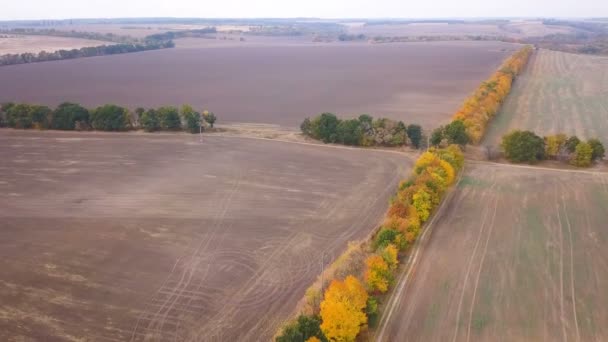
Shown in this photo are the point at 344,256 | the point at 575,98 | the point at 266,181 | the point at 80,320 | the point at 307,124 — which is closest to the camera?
the point at 80,320

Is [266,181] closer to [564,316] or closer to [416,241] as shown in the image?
[416,241]

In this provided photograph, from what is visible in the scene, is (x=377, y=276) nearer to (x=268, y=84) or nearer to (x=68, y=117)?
(x=68, y=117)

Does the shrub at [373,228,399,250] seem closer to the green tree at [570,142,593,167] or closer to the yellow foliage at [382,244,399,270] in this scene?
the yellow foliage at [382,244,399,270]

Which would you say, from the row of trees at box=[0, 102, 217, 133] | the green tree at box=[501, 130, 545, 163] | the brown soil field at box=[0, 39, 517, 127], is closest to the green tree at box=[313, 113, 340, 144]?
the brown soil field at box=[0, 39, 517, 127]

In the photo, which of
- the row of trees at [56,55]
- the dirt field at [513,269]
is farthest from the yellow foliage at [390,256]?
the row of trees at [56,55]

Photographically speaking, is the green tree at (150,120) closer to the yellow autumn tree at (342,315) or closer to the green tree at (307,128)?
the green tree at (307,128)

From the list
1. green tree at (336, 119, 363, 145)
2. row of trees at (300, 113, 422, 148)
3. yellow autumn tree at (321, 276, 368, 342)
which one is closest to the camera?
yellow autumn tree at (321, 276, 368, 342)

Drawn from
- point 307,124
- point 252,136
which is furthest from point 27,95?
point 307,124

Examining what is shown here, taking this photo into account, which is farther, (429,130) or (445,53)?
(445,53)
